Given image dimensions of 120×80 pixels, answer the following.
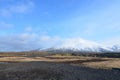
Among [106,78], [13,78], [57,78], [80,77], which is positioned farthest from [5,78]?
[106,78]

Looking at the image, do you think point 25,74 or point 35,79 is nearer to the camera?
point 35,79

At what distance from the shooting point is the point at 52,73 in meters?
27.9

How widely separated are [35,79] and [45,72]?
3.15 meters

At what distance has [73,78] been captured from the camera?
26172 millimetres

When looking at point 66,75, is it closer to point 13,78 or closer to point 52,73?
point 52,73

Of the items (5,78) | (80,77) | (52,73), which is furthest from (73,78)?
(5,78)

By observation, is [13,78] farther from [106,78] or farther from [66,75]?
[106,78]

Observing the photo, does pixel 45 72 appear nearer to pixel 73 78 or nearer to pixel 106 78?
pixel 73 78

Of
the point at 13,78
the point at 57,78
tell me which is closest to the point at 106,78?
the point at 57,78

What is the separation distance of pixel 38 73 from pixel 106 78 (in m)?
7.24

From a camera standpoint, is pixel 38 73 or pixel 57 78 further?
pixel 38 73

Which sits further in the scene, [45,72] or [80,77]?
[45,72]

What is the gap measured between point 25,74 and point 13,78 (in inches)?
71.5

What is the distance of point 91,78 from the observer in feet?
87.5
